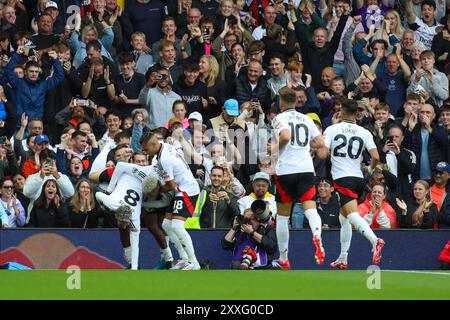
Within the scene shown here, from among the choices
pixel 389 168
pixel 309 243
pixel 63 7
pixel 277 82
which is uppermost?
pixel 63 7

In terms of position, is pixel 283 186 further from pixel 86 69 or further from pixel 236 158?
pixel 86 69

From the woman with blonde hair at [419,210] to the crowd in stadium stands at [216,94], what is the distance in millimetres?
21

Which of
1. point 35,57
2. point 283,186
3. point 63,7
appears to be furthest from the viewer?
point 63,7

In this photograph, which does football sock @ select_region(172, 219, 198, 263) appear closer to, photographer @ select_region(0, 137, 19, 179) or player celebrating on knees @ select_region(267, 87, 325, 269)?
player celebrating on knees @ select_region(267, 87, 325, 269)

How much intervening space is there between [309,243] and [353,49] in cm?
560

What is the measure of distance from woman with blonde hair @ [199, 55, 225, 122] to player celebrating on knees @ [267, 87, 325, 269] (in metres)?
5.08

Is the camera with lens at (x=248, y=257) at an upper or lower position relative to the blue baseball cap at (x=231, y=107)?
lower

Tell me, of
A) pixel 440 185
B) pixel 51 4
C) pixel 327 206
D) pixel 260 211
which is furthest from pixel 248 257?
pixel 51 4

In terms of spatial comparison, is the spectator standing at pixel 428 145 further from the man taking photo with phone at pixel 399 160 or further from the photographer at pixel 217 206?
the photographer at pixel 217 206

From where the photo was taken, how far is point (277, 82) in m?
21.8

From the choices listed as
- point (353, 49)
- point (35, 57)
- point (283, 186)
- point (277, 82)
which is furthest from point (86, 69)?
point (283, 186)

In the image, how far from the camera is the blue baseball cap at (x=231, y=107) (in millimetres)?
20406

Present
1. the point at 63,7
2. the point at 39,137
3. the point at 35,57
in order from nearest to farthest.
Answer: the point at 39,137
the point at 35,57
the point at 63,7

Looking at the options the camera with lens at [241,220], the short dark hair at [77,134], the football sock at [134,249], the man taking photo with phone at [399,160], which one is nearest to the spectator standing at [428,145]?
the man taking photo with phone at [399,160]
